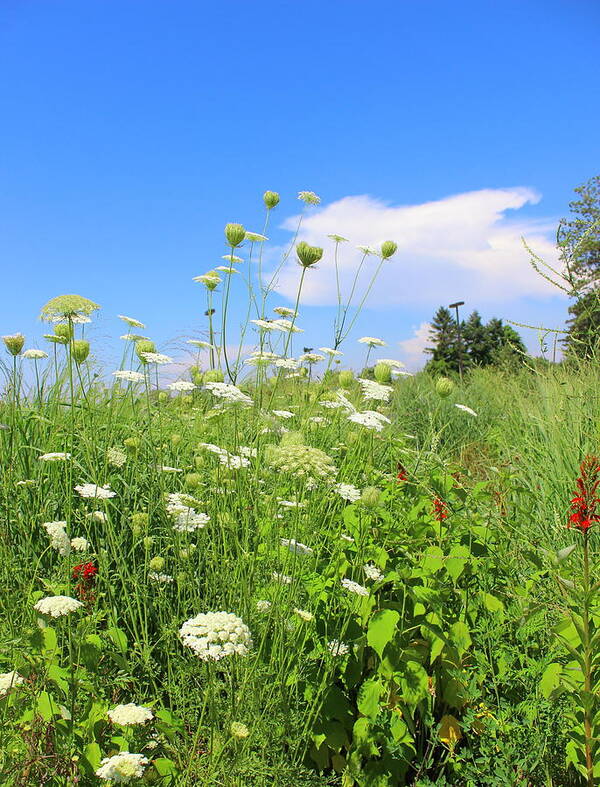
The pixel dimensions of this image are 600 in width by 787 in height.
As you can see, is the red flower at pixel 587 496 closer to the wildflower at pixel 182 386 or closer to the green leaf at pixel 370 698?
the green leaf at pixel 370 698

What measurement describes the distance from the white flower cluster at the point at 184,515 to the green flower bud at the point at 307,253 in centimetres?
133

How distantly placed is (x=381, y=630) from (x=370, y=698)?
0.24 meters

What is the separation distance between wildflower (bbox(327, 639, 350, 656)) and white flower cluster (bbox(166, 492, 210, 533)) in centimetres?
66

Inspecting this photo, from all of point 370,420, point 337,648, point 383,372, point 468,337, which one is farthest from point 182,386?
point 468,337

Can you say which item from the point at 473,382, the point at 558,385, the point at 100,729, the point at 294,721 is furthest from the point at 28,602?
the point at 473,382

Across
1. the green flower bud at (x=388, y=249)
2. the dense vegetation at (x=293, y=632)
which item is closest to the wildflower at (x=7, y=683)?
the dense vegetation at (x=293, y=632)

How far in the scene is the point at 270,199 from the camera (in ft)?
11.7

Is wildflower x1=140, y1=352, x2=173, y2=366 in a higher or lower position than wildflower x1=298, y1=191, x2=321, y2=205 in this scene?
lower

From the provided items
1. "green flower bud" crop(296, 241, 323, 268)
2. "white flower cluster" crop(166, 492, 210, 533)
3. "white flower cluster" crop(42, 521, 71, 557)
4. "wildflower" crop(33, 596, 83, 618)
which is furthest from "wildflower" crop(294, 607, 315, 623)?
"green flower bud" crop(296, 241, 323, 268)

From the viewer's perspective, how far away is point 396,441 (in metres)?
3.77

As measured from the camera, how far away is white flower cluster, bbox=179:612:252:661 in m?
1.68

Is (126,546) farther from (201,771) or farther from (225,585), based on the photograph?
(201,771)

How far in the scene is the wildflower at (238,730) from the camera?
1.77 meters

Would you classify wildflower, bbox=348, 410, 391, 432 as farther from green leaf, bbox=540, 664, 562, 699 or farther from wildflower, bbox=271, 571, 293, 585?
green leaf, bbox=540, 664, 562, 699
